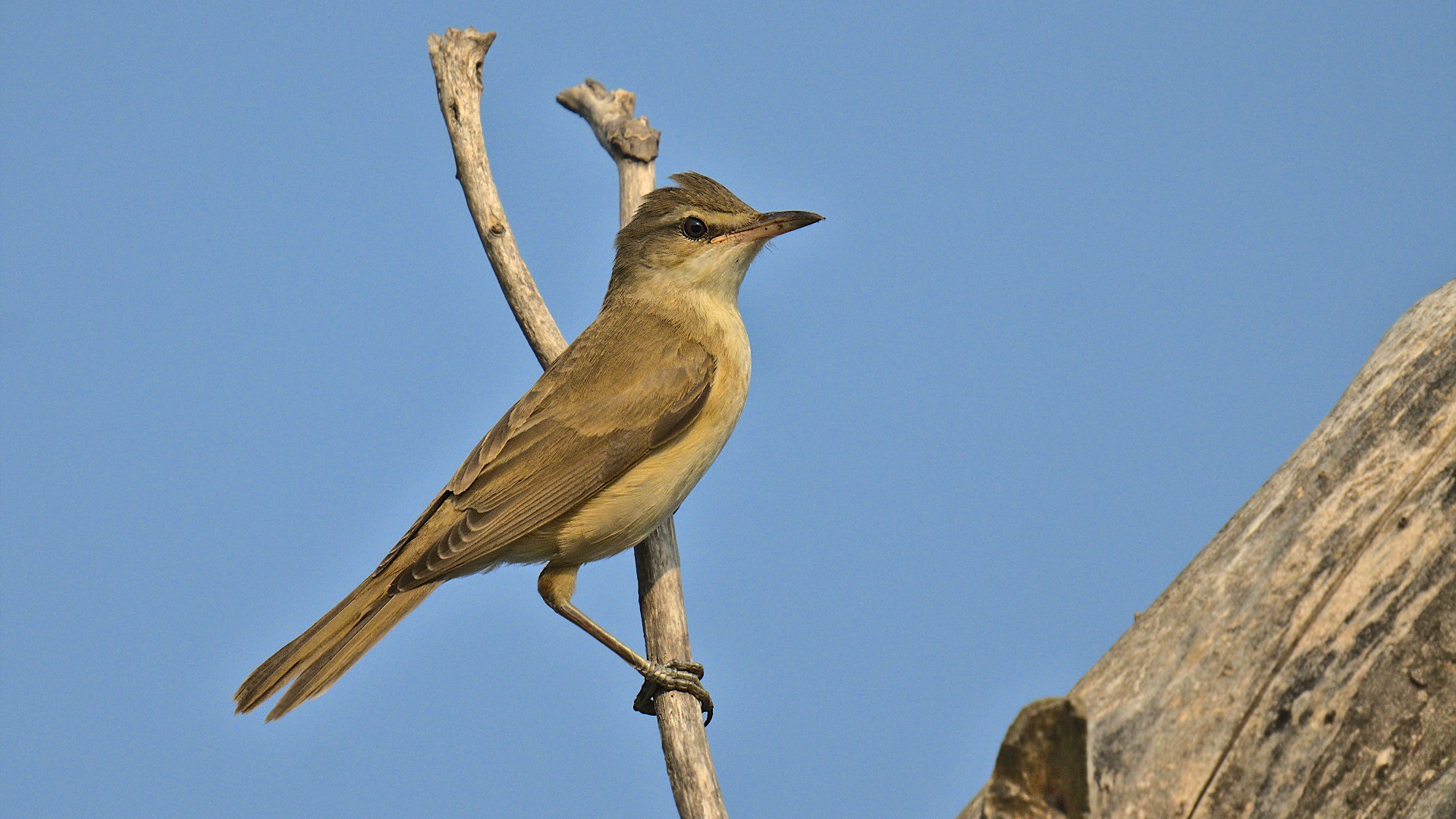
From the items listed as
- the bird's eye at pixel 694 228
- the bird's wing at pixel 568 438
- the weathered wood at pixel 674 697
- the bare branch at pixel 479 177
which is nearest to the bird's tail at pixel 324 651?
the bird's wing at pixel 568 438

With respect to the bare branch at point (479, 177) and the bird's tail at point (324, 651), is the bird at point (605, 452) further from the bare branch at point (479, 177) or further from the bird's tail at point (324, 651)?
the bare branch at point (479, 177)

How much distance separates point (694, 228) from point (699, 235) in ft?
0.15

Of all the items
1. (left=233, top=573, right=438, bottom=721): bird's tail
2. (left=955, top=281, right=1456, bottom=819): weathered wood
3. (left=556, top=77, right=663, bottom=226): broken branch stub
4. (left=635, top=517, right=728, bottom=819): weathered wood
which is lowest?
(left=955, top=281, right=1456, bottom=819): weathered wood

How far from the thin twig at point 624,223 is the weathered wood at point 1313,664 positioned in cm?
167

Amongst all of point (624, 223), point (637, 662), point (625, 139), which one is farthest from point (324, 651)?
point (625, 139)

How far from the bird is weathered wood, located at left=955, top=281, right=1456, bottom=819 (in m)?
2.04

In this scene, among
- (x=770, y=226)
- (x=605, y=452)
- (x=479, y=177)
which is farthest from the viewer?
(x=479, y=177)

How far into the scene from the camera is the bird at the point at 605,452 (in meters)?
4.24

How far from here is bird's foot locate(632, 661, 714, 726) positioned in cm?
436

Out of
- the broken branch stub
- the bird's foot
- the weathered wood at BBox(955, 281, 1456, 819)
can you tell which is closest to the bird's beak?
the broken branch stub

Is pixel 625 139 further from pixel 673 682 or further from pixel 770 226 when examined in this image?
pixel 673 682

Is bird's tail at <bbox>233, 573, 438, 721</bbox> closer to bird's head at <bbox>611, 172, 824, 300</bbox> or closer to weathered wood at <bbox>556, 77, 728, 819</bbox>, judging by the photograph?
weathered wood at <bbox>556, 77, 728, 819</bbox>

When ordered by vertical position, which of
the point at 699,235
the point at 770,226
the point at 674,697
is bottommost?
the point at 674,697

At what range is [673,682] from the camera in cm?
435
